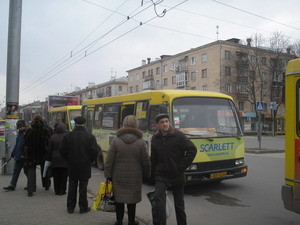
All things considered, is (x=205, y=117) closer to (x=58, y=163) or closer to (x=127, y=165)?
(x=58, y=163)

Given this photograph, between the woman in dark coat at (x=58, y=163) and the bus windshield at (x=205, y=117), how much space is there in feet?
8.87

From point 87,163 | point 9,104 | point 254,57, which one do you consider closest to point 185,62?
point 254,57

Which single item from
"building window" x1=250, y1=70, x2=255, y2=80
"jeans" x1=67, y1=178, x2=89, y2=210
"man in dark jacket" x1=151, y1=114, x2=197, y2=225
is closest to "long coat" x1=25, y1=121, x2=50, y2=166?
"jeans" x1=67, y1=178, x2=89, y2=210

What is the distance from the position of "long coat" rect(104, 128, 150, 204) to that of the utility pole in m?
6.78

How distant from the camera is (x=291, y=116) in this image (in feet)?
15.2

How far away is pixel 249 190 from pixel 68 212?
467 centimetres

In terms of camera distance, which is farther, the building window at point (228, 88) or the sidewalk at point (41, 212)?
the building window at point (228, 88)

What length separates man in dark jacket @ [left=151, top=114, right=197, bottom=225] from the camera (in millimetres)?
4480

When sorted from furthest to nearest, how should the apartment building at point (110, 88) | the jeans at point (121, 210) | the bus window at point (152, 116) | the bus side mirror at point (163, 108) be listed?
the apartment building at point (110, 88)
the bus window at point (152, 116)
the bus side mirror at point (163, 108)
the jeans at point (121, 210)

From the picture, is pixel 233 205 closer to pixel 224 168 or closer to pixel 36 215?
pixel 224 168

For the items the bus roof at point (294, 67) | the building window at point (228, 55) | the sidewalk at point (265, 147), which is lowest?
the sidewalk at point (265, 147)

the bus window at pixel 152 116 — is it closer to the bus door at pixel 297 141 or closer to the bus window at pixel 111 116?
the bus window at pixel 111 116

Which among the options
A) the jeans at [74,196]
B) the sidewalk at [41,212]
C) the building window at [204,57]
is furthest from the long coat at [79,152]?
the building window at [204,57]

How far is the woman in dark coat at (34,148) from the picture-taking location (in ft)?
23.6
